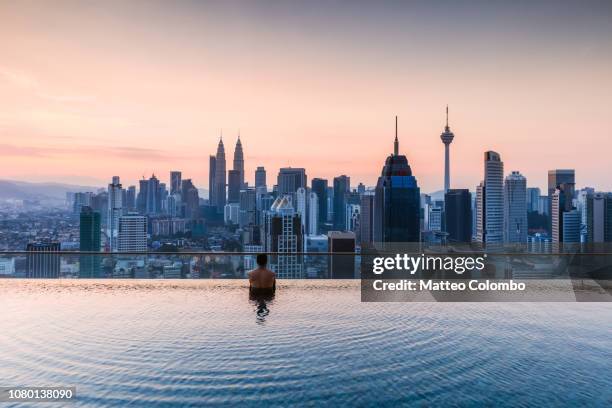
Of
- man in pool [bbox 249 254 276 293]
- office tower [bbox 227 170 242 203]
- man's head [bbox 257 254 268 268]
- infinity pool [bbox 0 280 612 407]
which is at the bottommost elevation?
infinity pool [bbox 0 280 612 407]

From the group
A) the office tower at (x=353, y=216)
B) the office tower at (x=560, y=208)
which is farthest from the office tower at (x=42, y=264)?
the office tower at (x=353, y=216)

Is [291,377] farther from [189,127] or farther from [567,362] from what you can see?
[189,127]

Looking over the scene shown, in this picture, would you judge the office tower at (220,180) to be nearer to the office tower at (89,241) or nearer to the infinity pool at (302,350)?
the office tower at (89,241)

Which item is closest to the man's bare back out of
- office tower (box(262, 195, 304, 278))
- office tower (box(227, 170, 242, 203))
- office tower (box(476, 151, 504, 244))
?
office tower (box(262, 195, 304, 278))

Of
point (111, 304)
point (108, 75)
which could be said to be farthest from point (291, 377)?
point (108, 75)

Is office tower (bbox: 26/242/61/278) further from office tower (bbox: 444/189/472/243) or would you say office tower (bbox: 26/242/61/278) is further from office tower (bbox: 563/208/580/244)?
office tower (bbox: 444/189/472/243)

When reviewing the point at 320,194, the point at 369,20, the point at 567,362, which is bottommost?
the point at 567,362
